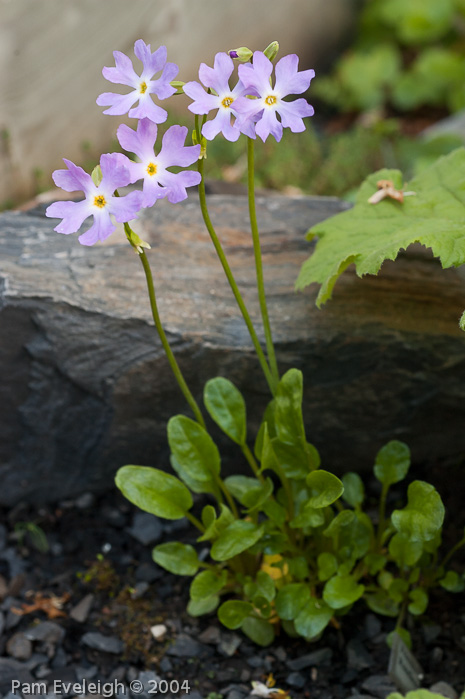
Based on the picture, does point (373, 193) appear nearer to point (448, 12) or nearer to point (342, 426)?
point (342, 426)

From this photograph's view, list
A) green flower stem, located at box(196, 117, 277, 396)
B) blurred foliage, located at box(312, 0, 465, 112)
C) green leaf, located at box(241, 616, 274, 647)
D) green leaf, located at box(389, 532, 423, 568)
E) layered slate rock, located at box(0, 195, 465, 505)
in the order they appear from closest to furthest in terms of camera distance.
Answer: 1. green flower stem, located at box(196, 117, 277, 396)
2. green leaf, located at box(389, 532, 423, 568)
3. green leaf, located at box(241, 616, 274, 647)
4. layered slate rock, located at box(0, 195, 465, 505)
5. blurred foliage, located at box(312, 0, 465, 112)

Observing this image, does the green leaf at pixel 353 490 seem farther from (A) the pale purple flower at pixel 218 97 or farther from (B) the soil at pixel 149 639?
(A) the pale purple flower at pixel 218 97

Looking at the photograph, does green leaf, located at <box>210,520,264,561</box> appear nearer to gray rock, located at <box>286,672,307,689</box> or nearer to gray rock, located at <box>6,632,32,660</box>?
gray rock, located at <box>286,672,307,689</box>

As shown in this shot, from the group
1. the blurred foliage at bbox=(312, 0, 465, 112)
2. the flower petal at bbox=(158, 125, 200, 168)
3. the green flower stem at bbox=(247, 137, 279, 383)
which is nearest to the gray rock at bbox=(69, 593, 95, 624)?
the green flower stem at bbox=(247, 137, 279, 383)

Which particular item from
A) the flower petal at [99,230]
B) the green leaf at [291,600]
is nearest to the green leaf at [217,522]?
the green leaf at [291,600]

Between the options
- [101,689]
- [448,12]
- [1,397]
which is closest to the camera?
[101,689]

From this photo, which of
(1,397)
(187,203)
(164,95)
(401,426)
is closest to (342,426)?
(401,426)

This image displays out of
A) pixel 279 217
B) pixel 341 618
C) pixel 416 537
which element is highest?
pixel 279 217

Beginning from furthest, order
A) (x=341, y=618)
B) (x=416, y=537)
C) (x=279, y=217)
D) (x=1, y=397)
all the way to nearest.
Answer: (x=279, y=217), (x=1, y=397), (x=341, y=618), (x=416, y=537)
